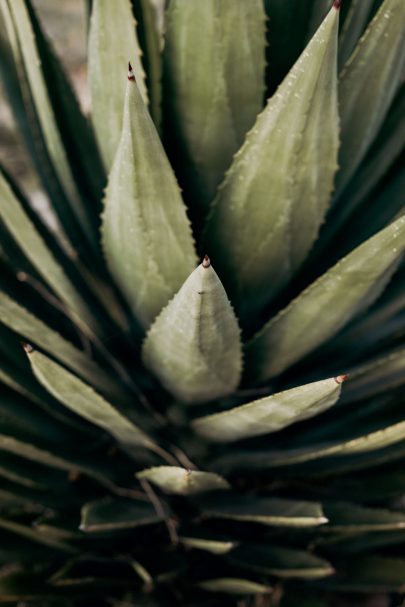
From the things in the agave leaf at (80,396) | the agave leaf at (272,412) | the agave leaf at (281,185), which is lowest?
the agave leaf at (272,412)

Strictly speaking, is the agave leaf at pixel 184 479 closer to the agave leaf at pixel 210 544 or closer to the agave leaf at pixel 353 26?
the agave leaf at pixel 210 544

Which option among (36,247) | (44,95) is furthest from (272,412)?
(44,95)

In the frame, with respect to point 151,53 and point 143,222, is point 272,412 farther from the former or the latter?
point 151,53

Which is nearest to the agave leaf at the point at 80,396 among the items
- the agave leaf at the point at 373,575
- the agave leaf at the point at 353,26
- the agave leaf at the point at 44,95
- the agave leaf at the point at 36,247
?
the agave leaf at the point at 36,247

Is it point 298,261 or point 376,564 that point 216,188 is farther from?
point 376,564

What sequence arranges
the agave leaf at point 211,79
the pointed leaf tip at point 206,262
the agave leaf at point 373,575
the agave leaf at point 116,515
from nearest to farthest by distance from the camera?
the pointed leaf tip at point 206,262, the agave leaf at point 211,79, the agave leaf at point 116,515, the agave leaf at point 373,575

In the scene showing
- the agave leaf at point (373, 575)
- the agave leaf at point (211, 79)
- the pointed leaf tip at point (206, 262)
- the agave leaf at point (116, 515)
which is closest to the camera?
the pointed leaf tip at point (206, 262)

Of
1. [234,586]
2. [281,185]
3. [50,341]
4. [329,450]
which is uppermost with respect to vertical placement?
[281,185]
